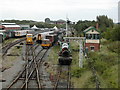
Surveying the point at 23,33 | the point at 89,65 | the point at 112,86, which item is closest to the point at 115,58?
A: the point at 89,65

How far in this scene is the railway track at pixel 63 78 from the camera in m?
16.0

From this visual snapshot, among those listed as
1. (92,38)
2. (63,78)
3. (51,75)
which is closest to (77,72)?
(63,78)

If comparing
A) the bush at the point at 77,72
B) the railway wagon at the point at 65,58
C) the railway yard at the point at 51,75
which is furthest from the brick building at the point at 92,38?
the bush at the point at 77,72

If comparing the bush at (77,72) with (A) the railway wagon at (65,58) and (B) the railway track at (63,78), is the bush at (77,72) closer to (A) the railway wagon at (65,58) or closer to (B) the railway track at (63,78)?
(B) the railway track at (63,78)

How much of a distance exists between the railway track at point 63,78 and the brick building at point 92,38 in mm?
8380

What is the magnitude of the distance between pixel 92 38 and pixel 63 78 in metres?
13.0

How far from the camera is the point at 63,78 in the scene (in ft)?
60.1

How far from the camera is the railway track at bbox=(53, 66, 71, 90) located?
16.0 meters

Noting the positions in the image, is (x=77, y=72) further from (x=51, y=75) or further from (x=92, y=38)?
(x=92, y=38)

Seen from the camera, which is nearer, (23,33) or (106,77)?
(106,77)

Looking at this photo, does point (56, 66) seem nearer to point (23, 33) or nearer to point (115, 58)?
point (115, 58)

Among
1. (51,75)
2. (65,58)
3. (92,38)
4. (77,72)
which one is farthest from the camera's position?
(92,38)

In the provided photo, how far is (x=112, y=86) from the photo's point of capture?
1467cm

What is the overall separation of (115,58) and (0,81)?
12518 millimetres
